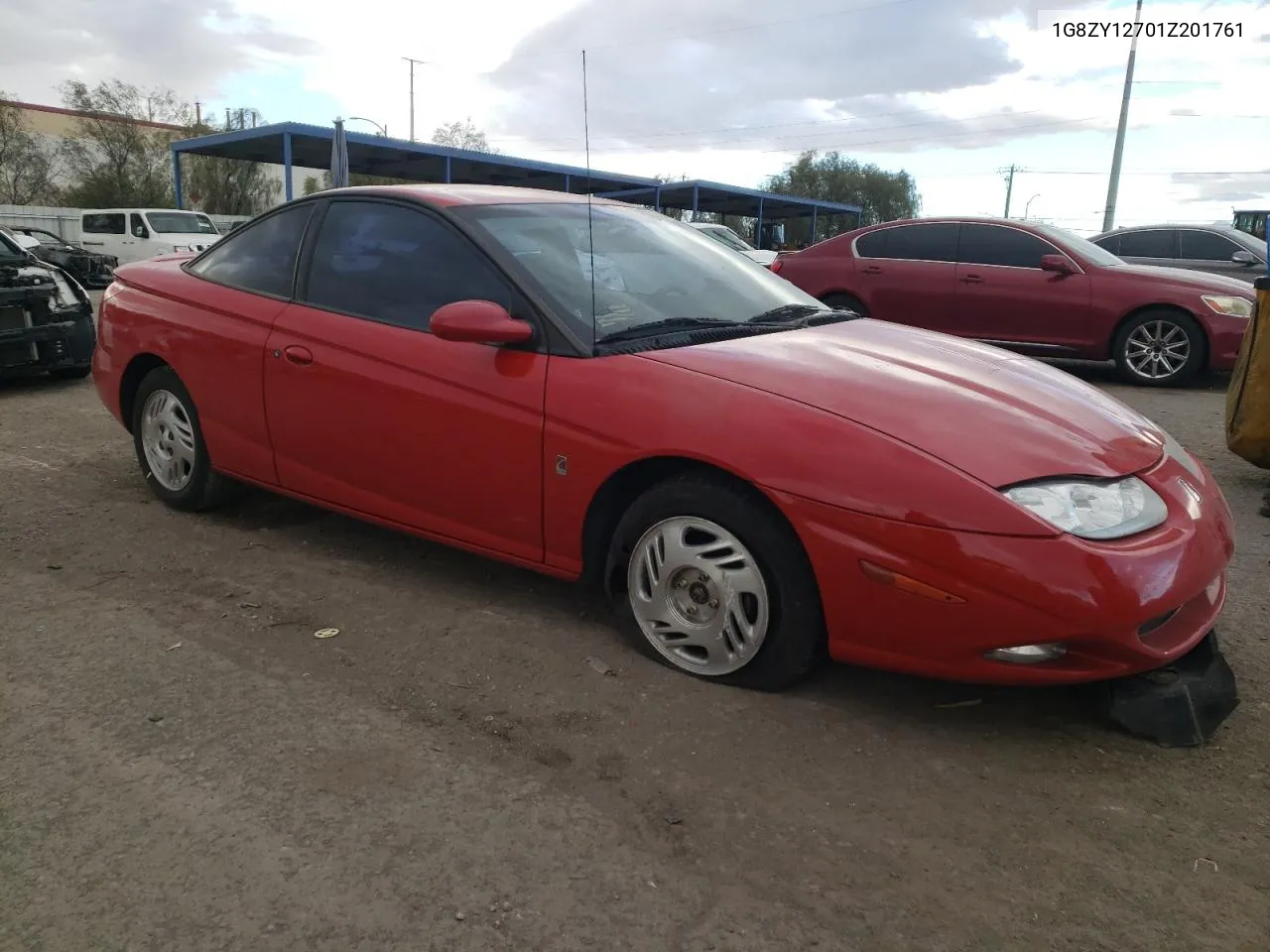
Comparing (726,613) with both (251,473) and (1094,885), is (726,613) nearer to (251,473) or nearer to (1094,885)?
(1094,885)

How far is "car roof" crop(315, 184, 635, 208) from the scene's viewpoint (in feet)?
11.7

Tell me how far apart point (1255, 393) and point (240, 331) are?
4.59 metres

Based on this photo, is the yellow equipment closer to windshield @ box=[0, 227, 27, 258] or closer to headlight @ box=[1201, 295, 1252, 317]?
headlight @ box=[1201, 295, 1252, 317]

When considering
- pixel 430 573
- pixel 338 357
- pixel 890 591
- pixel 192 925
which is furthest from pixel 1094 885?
pixel 338 357

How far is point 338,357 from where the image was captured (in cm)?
353

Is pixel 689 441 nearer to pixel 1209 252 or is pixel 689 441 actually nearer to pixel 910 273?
pixel 910 273

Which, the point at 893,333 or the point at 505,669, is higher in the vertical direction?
the point at 893,333

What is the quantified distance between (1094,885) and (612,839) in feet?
3.36

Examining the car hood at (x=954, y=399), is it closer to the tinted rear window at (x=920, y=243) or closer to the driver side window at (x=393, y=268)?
the driver side window at (x=393, y=268)

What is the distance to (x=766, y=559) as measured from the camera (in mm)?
2654

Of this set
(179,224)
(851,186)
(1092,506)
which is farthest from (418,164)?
(851,186)

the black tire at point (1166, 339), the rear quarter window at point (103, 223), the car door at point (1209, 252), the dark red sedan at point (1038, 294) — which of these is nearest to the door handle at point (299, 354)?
the dark red sedan at point (1038, 294)

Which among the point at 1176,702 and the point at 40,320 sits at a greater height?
the point at 40,320

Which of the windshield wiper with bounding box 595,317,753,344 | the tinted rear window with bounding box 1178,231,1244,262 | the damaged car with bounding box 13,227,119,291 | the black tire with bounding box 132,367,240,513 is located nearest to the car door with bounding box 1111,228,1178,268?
the tinted rear window with bounding box 1178,231,1244,262
